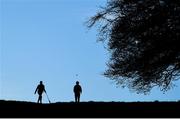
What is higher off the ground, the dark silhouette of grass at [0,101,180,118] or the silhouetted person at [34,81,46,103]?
the silhouetted person at [34,81,46,103]

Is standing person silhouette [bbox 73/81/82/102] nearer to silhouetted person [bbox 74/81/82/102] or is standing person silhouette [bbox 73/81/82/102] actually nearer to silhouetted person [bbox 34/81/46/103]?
silhouetted person [bbox 74/81/82/102]

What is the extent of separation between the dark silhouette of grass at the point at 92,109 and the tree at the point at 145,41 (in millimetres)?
8218

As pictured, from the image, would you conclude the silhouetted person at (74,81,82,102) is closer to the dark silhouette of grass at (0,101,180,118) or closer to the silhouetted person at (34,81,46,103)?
the silhouetted person at (34,81,46,103)

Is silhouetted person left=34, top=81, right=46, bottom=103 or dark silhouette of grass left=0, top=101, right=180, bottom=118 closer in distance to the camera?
dark silhouette of grass left=0, top=101, right=180, bottom=118

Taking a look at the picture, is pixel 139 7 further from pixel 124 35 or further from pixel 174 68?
pixel 174 68

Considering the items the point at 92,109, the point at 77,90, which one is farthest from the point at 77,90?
the point at 92,109

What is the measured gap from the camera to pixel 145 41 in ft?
126

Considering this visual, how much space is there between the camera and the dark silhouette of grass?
27578mm

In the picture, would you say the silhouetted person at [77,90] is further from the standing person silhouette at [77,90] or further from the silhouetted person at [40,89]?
the silhouetted person at [40,89]

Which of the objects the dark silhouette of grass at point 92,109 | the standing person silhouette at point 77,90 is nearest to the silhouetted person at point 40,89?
the standing person silhouette at point 77,90

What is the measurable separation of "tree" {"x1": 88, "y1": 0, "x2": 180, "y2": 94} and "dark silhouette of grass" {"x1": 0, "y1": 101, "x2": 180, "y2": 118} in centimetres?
822

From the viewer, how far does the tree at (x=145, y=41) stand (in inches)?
1500

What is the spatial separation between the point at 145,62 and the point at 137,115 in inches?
470

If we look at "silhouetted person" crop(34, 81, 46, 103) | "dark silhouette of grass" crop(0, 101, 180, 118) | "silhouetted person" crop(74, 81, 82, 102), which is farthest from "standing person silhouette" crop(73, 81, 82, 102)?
"dark silhouette of grass" crop(0, 101, 180, 118)
